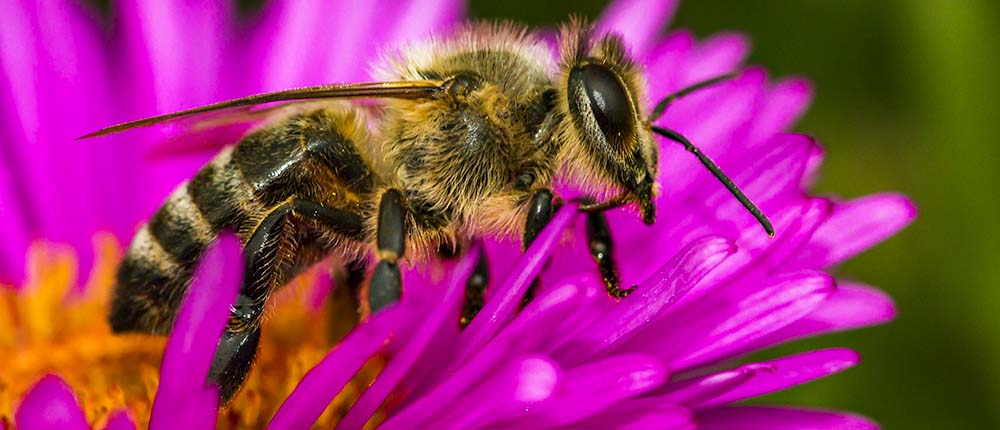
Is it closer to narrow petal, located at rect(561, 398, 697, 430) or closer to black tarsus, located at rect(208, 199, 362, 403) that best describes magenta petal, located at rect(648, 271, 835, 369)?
narrow petal, located at rect(561, 398, 697, 430)

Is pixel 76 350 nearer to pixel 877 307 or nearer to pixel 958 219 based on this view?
pixel 877 307

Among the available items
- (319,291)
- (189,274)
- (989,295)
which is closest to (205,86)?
(319,291)

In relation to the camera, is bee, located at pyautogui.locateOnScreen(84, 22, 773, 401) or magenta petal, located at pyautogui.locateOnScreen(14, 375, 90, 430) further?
bee, located at pyautogui.locateOnScreen(84, 22, 773, 401)

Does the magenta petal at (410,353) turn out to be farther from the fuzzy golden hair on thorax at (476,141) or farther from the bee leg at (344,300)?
the bee leg at (344,300)

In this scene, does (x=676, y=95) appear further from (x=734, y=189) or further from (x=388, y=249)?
(x=388, y=249)

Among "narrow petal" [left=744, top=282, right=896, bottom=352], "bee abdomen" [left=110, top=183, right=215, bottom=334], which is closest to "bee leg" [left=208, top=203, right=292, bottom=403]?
"bee abdomen" [left=110, top=183, right=215, bottom=334]

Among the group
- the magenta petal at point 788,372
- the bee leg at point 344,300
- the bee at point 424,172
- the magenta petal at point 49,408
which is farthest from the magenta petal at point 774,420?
the magenta petal at point 49,408

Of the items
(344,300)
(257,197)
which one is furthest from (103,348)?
(257,197)
